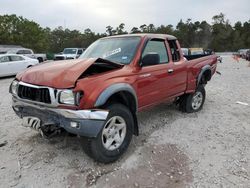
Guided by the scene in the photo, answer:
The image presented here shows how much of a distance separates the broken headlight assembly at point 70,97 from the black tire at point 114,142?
51cm

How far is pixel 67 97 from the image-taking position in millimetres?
3572

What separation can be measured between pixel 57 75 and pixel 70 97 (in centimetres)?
41

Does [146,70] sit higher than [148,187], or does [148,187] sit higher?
[146,70]

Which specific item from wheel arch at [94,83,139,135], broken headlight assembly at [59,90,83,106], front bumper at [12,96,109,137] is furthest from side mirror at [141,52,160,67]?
broken headlight assembly at [59,90,83,106]

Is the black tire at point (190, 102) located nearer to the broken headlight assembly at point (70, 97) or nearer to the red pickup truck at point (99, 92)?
the red pickup truck at point (99, 92)

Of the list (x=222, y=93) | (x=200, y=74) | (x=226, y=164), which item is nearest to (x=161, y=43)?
(x=200, y=74)

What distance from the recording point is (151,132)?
5.38 meters

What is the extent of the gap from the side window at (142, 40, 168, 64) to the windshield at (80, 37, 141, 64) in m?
0.23

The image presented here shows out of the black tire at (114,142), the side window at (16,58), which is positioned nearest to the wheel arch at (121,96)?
the black tire at (114,142)

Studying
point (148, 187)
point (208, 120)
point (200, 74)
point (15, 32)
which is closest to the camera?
point (148, 187)

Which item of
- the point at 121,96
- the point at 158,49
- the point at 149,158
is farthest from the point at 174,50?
the point at 149,158

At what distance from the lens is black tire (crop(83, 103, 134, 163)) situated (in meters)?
3.77

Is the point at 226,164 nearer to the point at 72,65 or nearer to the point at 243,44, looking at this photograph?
the point at 72,65

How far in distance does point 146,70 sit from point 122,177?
1879 mm
